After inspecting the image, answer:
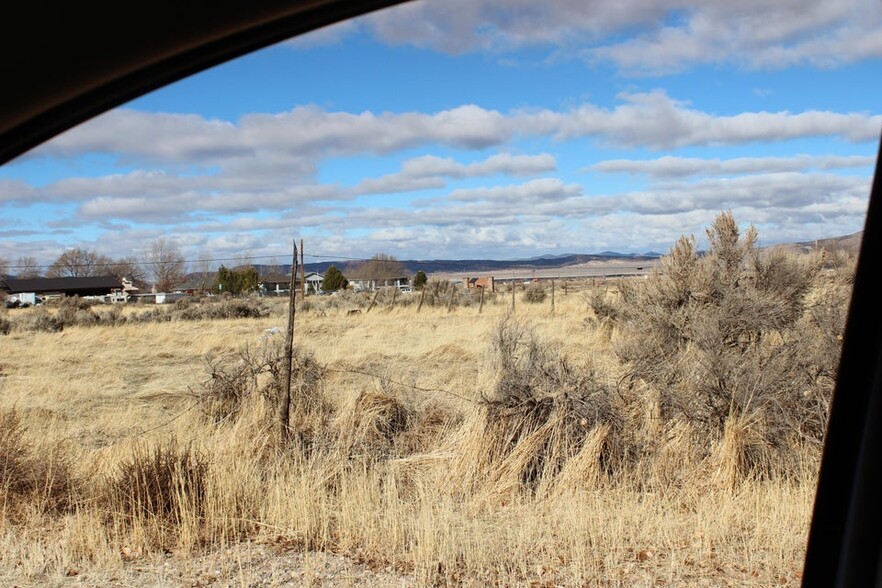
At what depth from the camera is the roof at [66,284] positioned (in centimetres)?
5088

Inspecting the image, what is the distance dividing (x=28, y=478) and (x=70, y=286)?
53.7 meters

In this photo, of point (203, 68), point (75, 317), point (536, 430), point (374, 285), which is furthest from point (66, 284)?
point (203, 68)

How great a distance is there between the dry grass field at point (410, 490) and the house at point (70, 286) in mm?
44662

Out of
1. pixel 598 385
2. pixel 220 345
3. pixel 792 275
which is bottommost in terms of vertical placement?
pixel 220 345

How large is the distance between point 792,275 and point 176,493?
10875 millimetres

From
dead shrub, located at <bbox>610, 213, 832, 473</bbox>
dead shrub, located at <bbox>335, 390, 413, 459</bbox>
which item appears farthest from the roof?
dead shrub, located at <bbox>610, 213, 832, 473</bbox>

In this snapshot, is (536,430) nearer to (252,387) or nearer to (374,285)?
(252,387)

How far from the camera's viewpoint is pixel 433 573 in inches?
195

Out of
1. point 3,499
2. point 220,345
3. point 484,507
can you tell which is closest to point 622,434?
point 484,507

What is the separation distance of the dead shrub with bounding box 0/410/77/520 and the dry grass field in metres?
0.02

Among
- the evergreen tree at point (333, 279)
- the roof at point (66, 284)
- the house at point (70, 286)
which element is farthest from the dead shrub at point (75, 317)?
the evergreen tree at point (333, 279)

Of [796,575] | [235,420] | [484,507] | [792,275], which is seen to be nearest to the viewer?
[796,575]

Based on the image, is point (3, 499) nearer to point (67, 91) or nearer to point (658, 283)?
point (67, 91)

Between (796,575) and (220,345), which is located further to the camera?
(220,345)
